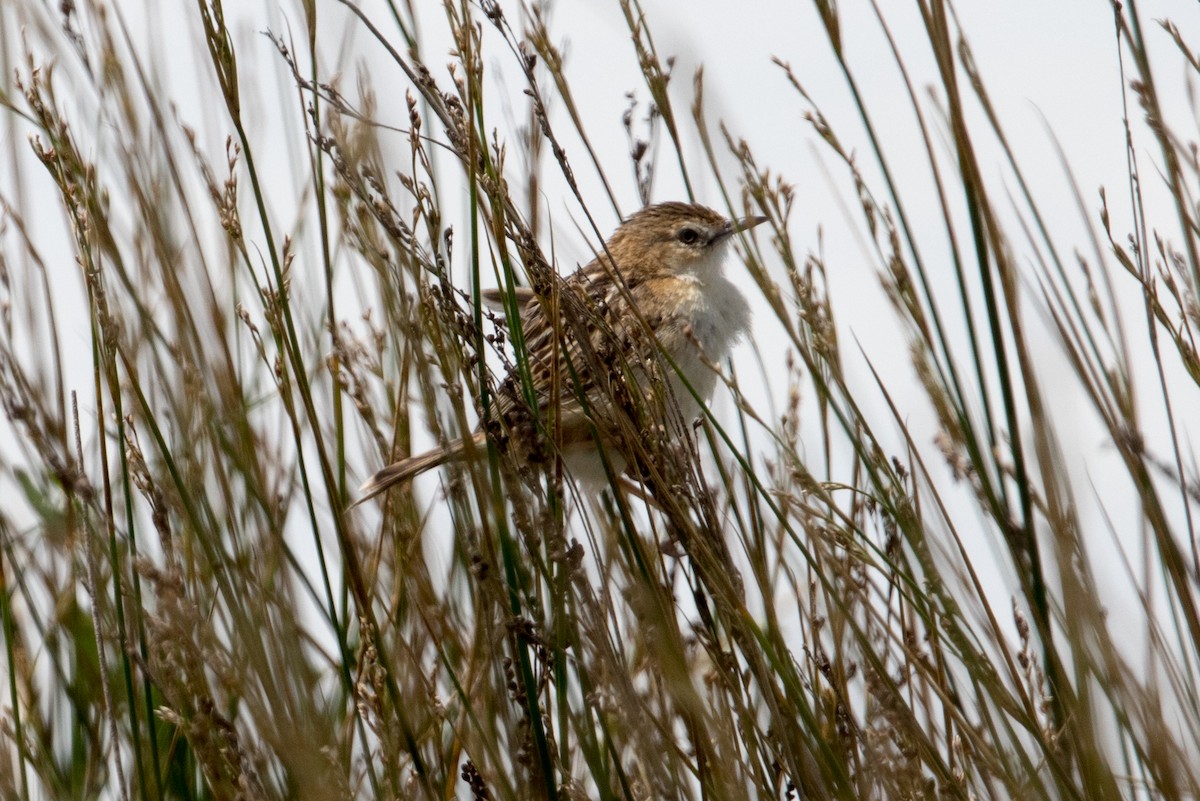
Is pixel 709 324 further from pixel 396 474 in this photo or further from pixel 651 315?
pixel 396 474

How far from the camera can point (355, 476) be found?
9.98 ft

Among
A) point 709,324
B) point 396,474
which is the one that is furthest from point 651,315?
point 396,474

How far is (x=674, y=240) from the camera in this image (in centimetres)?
489

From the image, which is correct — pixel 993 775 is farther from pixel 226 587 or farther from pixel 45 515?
pixel 45 515

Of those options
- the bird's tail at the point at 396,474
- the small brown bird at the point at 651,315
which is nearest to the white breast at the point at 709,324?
the small brown bird at the point at 651,315

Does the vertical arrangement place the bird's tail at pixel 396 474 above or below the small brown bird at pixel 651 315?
below

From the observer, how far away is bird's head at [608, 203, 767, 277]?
4.79 metres

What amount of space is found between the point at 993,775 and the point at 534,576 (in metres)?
Result: 0.81

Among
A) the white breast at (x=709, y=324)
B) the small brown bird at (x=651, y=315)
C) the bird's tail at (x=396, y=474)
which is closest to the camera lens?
the bird's tail at (x=396, y=474)

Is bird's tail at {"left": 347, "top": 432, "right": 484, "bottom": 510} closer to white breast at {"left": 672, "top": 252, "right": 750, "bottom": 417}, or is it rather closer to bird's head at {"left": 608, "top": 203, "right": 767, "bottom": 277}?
white breast at {"left": 672, "top": 252, "right": 750, "bottom": 417}

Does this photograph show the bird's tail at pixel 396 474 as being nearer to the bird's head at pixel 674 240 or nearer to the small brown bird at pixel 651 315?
the small brown bird at pixel 651 315

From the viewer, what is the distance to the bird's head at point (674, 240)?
4793mm

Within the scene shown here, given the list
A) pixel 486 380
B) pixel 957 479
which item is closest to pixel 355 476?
pixel 486 380

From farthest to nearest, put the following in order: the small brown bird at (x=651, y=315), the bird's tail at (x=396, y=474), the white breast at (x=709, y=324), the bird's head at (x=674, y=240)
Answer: the bird's head at (x=674, y=240)
the white breast at (x=709, y=324)
the small brown bird at (x=651, y=315)
the bird's tail at (x=396, y=474)
